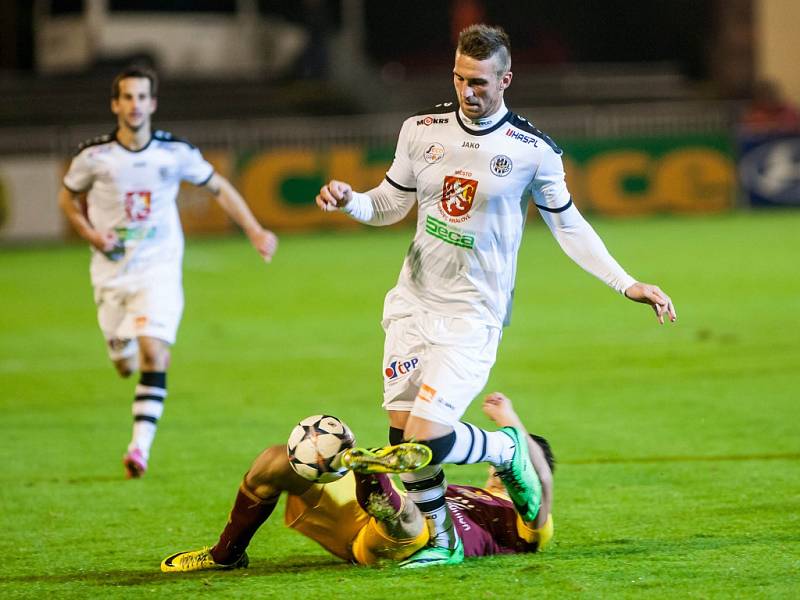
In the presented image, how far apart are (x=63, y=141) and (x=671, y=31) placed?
690 inches

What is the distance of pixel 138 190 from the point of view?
334 inches

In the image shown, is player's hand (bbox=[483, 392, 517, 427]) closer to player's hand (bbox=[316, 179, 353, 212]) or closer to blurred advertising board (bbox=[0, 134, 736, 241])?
player's hand (bbox=[316, 179, 353, 212])

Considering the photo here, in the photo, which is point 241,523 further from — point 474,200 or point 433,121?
point 433,121

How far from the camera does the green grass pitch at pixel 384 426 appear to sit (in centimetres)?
531

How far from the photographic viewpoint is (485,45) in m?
5.39

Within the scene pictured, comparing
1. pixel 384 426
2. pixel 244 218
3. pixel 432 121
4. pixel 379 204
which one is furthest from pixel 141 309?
pixel 432 121

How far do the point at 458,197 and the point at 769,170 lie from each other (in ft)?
73.8

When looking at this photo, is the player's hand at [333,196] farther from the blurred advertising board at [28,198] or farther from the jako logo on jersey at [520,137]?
the blurred advertising board at [28,198]

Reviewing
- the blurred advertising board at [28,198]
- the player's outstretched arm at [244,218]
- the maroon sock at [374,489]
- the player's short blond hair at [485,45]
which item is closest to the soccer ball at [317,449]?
the maroon sock at [374,489]

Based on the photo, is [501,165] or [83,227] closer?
[501,165]

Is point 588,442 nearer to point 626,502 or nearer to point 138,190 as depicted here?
point 626,502

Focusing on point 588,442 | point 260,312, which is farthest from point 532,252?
point 588,442

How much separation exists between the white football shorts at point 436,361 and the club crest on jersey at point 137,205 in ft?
10.7

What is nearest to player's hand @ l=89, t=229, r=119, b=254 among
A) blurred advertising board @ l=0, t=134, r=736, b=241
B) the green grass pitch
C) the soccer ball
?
the green grass pitch
